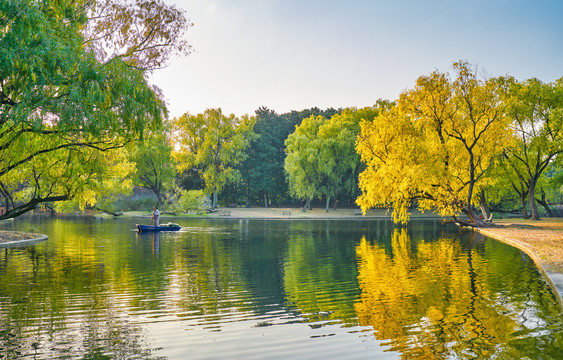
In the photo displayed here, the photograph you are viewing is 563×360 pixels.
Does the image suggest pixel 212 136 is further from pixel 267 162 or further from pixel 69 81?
pixel 69 81

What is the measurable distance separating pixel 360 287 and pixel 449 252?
31.8 ft

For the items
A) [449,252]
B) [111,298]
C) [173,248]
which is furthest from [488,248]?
[111,298]

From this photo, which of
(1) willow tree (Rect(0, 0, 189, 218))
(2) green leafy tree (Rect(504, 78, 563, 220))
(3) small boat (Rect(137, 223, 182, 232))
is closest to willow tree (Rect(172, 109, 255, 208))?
(3) small boat (Rect(137, 223, 182, 232))

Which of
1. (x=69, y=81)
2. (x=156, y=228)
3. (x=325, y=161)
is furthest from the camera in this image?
(x=325, y=161)

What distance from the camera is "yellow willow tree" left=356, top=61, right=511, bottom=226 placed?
1302 inches

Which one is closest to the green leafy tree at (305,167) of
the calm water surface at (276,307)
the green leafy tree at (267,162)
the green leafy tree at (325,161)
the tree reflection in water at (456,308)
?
the green leafy tree at (325,161)

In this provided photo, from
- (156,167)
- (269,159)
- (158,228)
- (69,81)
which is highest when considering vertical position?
(269,159)

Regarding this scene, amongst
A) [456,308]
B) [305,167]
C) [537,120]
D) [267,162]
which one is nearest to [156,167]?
[305,167]

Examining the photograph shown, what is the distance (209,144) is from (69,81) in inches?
1982

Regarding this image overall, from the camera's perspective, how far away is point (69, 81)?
12977 millimetres

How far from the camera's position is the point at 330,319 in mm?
9180

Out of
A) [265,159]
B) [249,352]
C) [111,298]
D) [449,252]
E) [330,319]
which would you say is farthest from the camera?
[265,159]

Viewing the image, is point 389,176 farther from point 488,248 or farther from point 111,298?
point 111,298

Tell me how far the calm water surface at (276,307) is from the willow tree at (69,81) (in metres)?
4.30
